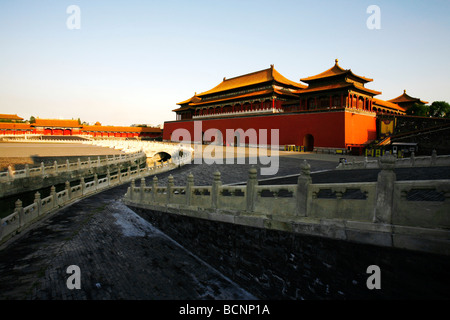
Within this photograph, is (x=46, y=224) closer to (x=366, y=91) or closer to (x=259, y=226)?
(x=259, y=226)

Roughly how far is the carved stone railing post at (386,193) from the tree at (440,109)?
47402mm

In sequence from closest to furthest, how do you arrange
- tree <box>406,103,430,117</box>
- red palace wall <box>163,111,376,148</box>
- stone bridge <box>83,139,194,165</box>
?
red palace wall <box>163,111,376,148</box>
stone bridge <box>83,139,194,165</box>
tree <box>406,103,430,117</box>

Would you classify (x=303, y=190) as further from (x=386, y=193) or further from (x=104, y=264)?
(x=104, y=264)

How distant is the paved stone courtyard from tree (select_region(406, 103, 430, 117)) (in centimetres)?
4114

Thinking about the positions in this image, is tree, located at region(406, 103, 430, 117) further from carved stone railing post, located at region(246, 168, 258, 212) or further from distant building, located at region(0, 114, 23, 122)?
distant building, located at region(0, 114, 23, 122)

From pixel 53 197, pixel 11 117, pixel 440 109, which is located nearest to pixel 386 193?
pixel 53 197

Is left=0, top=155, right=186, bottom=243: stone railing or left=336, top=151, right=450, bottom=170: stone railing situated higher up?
left=336, top=151, right=450, bottom=170: stone railing

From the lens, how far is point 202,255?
8.36m

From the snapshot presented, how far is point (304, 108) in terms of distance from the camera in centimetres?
3041

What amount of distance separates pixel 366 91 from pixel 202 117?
2639 cm

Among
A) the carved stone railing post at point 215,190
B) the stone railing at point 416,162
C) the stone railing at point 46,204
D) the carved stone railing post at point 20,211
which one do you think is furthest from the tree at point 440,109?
the carved stone railing post at point 20,211

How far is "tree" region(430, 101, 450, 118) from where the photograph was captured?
135ft

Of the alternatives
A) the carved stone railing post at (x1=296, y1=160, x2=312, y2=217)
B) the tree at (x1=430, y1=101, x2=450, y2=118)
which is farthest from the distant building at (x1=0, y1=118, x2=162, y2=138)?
the carved stone railing post at (x1=296, y1=160, x2=312, y2=217)
